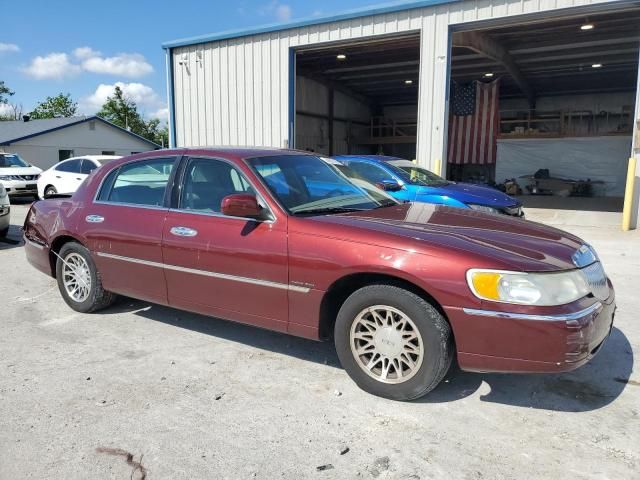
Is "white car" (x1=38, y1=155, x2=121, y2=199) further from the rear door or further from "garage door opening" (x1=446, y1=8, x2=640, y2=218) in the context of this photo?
"garage door opening" (x1=446, y1=8, x2=640, y2=218)

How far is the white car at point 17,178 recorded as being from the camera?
1622cm

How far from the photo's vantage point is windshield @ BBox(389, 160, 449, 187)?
8.75 m

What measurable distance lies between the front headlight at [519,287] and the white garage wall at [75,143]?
1292 inches

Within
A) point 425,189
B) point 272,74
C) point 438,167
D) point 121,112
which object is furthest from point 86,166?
point 121,112

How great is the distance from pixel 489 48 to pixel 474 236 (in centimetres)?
1555

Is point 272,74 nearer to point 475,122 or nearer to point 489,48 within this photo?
point 489,48

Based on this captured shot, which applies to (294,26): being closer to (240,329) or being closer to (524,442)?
(240,329)

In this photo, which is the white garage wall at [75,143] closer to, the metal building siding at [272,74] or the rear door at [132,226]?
the metal building siding at [272,74]

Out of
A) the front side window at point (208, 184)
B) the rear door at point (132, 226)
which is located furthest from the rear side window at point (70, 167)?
the front side window at point (208, 184)

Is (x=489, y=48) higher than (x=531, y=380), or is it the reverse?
(x=489, y=48)

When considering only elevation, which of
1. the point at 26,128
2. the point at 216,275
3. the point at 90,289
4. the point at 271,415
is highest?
the point at 26,128

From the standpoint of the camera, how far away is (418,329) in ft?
9.89

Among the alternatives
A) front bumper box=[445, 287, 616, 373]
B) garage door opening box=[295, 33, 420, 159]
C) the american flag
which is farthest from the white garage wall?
front bumper box=[445, 287, 616, 373]

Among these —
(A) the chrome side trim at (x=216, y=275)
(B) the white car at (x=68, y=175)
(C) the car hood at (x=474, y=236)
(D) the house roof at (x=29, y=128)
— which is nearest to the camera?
(C) the car hood at (x=474, y=236)
